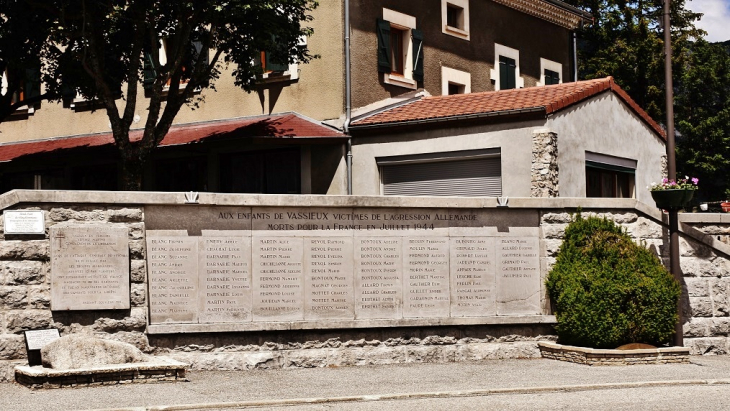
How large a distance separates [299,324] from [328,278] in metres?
0.80

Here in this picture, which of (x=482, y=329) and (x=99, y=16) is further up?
(x=99, y=16)

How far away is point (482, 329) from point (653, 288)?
8.33ft

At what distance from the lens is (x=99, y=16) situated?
67.3 ft

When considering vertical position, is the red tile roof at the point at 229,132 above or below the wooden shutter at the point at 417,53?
below

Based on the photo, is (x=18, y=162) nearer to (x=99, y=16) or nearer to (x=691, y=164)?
(x=99, y=16)

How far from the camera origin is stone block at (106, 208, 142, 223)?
12.8 metres

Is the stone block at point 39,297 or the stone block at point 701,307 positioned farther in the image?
the stone block at point 701,307

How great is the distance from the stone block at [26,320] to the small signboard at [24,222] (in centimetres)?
99

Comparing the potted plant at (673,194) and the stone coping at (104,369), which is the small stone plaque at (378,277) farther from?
the potted plant at (673,194)

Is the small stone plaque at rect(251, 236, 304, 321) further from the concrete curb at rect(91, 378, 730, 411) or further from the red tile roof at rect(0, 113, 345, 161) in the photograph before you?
Answer: the red tile roof at rect(0, 113, 345, 161)

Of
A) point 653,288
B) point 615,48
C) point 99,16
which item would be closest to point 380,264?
point 653,288

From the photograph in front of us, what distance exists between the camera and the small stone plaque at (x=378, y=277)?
553 inches

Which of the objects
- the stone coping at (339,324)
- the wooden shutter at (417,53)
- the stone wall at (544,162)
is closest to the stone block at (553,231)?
the stone coping at (339,324)

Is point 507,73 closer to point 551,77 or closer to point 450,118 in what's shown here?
point 551,77
